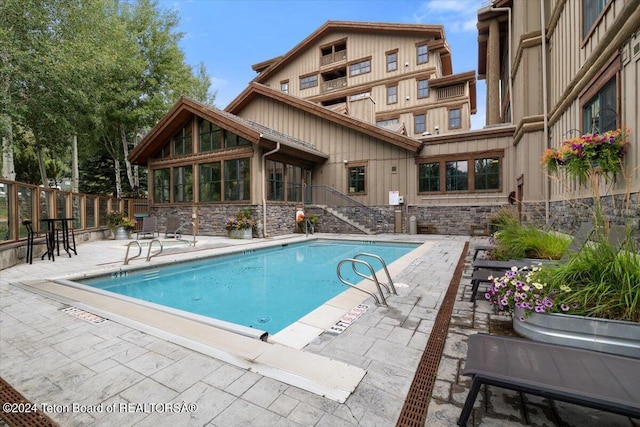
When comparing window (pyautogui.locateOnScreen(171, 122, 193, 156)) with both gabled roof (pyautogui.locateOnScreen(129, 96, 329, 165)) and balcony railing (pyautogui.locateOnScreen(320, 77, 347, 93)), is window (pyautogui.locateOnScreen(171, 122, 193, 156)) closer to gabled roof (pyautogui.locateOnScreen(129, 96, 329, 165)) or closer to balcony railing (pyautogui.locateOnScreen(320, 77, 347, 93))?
gabled roof (pyautogui.locateOnScreen(129, 96, 329, 165))

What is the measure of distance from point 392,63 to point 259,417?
68.7 feet

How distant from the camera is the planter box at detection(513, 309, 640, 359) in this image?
6.63 ft

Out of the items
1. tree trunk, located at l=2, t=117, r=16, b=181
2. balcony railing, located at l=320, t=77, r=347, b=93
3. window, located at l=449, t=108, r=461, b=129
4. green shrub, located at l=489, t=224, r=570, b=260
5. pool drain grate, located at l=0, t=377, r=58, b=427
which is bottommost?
pool drain grate, located at l=0, t=377, r=58, b=427

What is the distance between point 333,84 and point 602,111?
1814 cm

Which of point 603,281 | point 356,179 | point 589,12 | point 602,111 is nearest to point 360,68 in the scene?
point 356,179

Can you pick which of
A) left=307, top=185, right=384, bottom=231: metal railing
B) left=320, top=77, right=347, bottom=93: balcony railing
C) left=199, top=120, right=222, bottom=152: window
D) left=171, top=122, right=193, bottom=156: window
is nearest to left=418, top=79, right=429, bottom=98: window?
left=320, top=77, right=347, bottom=93: balcony railing

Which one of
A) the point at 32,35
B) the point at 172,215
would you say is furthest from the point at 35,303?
the point at 32,35

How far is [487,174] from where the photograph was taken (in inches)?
472

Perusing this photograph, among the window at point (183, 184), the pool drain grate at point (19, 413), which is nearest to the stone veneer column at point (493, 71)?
the window at point (183, 184)

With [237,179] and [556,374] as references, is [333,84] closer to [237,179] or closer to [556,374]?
[237,179]

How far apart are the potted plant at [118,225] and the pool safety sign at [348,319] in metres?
11.8

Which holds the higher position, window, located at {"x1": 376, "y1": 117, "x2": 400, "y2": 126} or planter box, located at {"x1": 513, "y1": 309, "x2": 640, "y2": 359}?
window, located at {"x1": 376, "y1": 117, "x2": 400, "y2": 126}

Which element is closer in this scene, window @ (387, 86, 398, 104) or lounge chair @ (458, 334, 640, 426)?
lounge chair @ (458, 334, 640, 426)

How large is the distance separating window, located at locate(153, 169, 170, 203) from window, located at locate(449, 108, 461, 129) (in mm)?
15858
